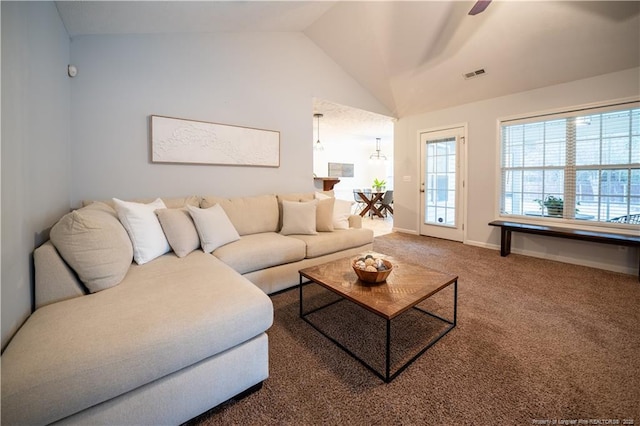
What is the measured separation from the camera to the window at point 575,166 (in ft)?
9.64

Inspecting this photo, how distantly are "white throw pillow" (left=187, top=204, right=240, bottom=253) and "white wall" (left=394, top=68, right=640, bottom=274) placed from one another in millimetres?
3722

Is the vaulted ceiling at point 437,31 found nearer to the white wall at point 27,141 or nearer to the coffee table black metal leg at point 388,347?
the white wall at point 27,141

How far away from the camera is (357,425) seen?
1.12m

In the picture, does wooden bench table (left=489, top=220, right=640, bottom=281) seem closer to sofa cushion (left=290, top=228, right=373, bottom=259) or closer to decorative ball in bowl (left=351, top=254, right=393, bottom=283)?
sofa cushion (left=290, top=228, right=373, bottom=259)

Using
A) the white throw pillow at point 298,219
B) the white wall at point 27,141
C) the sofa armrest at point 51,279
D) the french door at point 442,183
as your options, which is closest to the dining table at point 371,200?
the french door at point 442,183

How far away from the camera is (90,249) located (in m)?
1.34

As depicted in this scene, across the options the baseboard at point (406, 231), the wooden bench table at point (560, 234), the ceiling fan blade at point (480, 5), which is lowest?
the baseboard at point (406, 231)

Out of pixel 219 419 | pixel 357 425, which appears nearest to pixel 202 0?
pixel 219 419

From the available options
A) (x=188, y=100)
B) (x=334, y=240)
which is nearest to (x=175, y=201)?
(x=188, y=100)

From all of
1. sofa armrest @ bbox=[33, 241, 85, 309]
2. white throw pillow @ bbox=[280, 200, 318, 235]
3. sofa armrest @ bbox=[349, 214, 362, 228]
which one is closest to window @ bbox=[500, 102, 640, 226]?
sofa armrest @ bbox=[349, 214, 362, 228]

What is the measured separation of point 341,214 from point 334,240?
0.51 metres

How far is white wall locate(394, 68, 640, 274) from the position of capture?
2986 mm

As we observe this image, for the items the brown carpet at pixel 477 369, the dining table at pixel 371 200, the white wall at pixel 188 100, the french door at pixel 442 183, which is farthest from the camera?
the dining table at pixel 371 200

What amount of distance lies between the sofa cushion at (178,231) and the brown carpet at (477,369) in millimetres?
868
